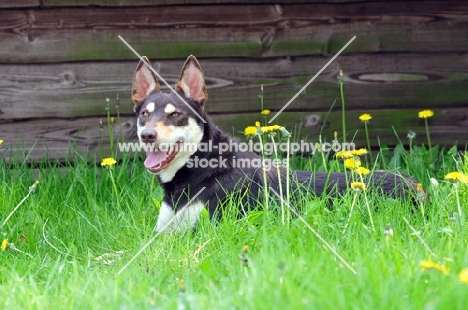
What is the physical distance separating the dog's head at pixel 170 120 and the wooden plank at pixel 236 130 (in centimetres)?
129

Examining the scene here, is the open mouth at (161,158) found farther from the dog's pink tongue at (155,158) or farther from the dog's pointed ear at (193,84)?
the dog's pointed ear at (193,84)

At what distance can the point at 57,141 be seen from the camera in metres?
Answer: 5.87

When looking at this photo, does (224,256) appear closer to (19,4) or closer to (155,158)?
(155,158)

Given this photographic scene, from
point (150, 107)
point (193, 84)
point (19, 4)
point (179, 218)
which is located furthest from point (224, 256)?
point (19, 4)

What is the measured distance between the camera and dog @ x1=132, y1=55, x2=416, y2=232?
162 inches

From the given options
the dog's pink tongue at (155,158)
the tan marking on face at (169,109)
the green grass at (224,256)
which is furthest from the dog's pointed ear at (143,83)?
the green grass at (224,256)

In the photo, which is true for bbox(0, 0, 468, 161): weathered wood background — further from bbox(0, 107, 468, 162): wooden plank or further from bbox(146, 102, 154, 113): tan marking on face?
bbox(146, 102, 154, 113): tan marking on face

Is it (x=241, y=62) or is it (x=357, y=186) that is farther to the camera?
(x=241, y=62)

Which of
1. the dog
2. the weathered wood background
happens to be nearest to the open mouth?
the dog

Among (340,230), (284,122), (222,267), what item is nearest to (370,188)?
(340,230)

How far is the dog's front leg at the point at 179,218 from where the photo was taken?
3997 mm

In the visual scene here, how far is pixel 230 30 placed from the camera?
19.3ft

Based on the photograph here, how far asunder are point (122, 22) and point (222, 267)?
303 centimetres

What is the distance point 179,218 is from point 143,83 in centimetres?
92
